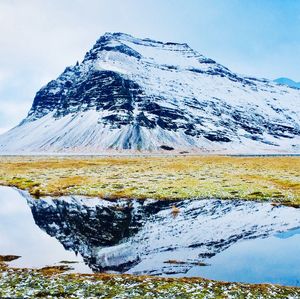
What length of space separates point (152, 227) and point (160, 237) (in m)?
3.36

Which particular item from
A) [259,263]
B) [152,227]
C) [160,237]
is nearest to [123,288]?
[259,263]

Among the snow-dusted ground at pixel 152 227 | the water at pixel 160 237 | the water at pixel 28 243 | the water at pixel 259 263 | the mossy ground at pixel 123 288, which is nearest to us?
the mossy ground at pixel 123 288

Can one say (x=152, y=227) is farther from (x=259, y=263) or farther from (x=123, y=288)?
(x=123, y=288)

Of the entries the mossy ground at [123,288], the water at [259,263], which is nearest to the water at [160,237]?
the water at [259,263]

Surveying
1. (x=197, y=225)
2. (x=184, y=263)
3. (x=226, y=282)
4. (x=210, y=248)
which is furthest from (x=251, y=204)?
(x=226, y=282)

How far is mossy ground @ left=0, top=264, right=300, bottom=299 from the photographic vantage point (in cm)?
1506

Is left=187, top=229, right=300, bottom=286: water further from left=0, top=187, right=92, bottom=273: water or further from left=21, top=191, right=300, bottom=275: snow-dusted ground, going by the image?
left=0, top=187, right=92, bottom=273: water

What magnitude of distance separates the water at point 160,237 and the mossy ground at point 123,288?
1882 mm

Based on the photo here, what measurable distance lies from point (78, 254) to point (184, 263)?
6573mm

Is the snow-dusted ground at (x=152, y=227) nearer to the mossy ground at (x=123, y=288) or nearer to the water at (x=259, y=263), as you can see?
the water at (x=259, y=263)

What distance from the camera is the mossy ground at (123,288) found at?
15.1m

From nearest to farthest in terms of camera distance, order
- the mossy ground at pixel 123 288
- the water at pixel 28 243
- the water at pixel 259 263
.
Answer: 1. the mossy ground at pixel 123 288
2. the water at pixel 259 263
3. the water at pixel 28 243

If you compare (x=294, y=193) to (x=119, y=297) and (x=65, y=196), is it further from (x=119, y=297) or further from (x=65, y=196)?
(x=119, y=297)

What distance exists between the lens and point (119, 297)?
584 inches
